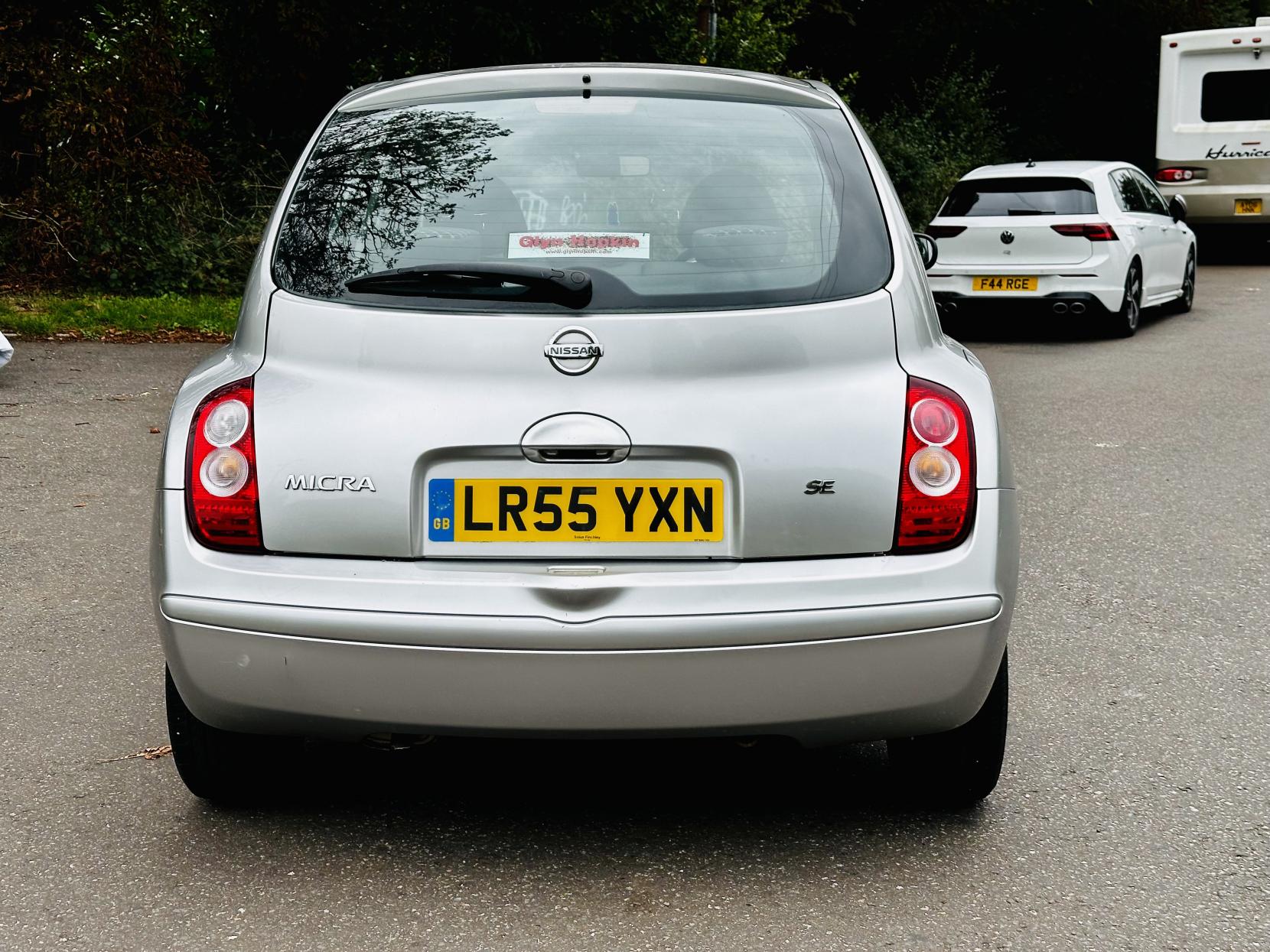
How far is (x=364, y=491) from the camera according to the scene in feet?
10.3

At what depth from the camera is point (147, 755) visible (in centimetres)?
404

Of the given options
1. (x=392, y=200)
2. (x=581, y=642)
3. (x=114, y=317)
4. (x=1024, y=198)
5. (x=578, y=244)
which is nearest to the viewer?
(x=581, y=642)

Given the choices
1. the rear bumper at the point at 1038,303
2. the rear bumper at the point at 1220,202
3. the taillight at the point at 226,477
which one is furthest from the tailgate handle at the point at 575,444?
the rear bumper at the point at 1220,202

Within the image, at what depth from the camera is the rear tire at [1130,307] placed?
13.7 metres

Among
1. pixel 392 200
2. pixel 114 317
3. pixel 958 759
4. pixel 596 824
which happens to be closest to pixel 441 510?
pixel 392 200

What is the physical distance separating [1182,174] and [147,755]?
1943 cm

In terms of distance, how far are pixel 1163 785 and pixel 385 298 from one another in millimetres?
2099

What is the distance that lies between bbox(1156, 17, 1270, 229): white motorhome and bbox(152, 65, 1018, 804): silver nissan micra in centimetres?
1879

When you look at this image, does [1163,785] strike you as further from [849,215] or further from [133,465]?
[133,465]

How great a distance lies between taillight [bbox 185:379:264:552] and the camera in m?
3.19

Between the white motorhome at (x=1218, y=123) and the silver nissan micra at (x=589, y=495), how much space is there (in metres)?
18.8

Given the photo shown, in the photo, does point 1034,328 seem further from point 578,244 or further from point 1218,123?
point 578,244

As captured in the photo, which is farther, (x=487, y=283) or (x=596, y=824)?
(x=596, y=824)

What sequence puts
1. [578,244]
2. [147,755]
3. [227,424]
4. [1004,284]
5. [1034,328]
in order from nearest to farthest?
[227,424], [578,244], [147,755], [1004,284], [1034,328]
